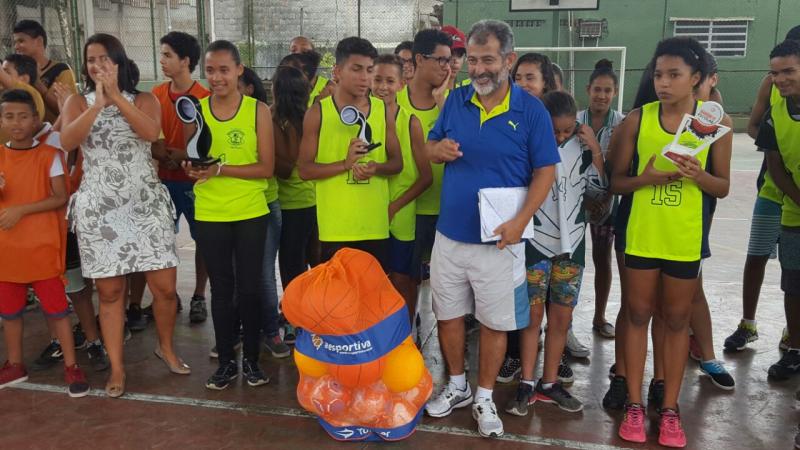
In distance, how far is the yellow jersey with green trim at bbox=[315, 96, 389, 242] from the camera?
142 inches

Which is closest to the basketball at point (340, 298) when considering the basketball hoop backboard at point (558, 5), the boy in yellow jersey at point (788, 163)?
the boy in yellow jersey at point (788, 163)

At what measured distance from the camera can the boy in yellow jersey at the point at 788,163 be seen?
11.8 ft

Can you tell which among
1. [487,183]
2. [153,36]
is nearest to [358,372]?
[487,183]

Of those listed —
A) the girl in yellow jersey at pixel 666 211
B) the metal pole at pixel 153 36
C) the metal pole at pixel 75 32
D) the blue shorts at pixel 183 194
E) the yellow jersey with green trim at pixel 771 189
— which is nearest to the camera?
the girl in yellow jersey at pixel 666 211

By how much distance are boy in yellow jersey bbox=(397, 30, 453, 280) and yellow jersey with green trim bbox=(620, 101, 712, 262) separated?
1.19 m

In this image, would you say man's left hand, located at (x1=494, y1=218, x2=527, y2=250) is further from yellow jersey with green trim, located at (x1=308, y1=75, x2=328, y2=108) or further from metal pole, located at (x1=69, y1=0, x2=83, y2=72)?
metal pole, located at (x1=69, y1=0, x2=83, y2=72)

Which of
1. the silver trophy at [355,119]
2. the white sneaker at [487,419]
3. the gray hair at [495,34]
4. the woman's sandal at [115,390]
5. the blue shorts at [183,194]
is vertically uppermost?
the gray hair at [495,34]

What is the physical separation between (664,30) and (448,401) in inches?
699

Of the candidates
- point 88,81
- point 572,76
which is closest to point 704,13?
point 572,76

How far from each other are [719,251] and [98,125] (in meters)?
5.98

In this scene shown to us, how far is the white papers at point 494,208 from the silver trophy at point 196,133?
1.45 metres

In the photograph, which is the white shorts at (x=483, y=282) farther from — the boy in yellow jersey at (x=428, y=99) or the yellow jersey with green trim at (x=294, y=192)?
the yellow jersey with green trim at (x=294, y=192)

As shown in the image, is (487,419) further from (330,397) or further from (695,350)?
(695,350)

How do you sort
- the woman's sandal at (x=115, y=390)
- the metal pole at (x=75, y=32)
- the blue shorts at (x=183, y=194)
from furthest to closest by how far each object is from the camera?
1. the metal pole at (x=75, y=32)
2. the blue shorts at (x=183, y=194)
3. the woman's sandal at (x=115, y=390)
